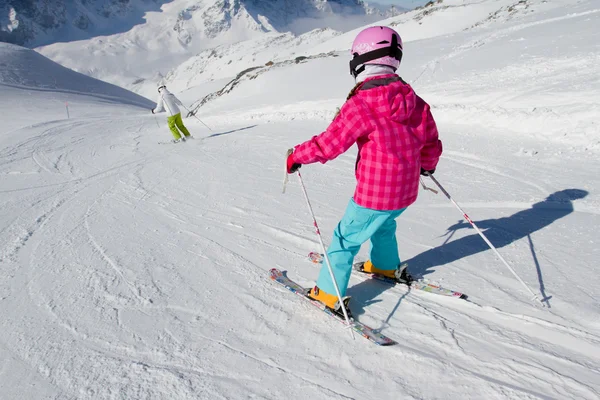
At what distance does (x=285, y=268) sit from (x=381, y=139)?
1.70 metres

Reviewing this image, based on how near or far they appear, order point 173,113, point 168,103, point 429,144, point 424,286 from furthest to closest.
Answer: point 168,103, point 173,113, point 424,286, point 429,144

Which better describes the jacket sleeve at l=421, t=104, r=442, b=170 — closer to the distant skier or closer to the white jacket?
the distant skier

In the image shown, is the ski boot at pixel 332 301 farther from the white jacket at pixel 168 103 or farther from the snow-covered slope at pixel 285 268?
the white jacket at pixel 168 103

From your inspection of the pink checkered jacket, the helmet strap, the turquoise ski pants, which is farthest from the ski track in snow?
the helmet strap

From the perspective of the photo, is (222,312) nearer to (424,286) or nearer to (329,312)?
(329,312)

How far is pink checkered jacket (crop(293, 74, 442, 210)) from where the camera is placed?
262 centimetres

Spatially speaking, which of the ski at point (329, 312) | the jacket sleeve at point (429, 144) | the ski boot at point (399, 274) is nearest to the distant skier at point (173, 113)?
the ski at point (329, 312)

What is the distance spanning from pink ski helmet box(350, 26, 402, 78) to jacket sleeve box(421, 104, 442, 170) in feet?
1.43

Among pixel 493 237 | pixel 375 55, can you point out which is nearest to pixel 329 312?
pixel 375 55

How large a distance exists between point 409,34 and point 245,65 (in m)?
135

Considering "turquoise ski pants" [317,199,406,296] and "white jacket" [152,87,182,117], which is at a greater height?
"white jacket" [152,87,182,117]

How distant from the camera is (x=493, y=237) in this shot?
13.9 ft

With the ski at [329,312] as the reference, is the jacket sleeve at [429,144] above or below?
above

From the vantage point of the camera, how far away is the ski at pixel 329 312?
2.68 meters
